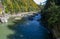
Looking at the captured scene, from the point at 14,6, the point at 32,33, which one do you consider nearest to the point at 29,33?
the point at 32,33

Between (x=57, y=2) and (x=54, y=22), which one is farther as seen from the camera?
(x=57, y=2)

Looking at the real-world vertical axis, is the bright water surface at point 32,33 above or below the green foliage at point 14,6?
above

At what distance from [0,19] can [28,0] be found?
1811 inches

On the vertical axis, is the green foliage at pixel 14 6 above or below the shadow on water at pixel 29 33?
below

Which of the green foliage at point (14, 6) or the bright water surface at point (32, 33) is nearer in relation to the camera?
the bright water surface at point (32, 33)

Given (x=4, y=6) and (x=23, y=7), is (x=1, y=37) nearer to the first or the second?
(x=4, y=6)

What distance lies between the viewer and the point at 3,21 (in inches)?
1570

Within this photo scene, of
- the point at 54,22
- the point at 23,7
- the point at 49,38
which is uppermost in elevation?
the point at 54,22

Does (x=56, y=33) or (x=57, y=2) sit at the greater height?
(x=57, y=2)

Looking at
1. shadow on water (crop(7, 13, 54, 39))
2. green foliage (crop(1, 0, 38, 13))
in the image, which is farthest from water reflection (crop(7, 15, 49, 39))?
green foliage (crop(1, 0, 38, 13))

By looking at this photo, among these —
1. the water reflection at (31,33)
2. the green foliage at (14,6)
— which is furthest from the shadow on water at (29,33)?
the green foliage at (14,6)

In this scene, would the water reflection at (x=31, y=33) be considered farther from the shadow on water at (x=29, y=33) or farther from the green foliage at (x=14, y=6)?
the green foliage at (x=14, y=6)

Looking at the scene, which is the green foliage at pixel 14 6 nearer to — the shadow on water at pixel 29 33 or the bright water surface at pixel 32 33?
the shadow on water at pixel 29 33

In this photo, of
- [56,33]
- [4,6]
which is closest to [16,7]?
[4,6]
